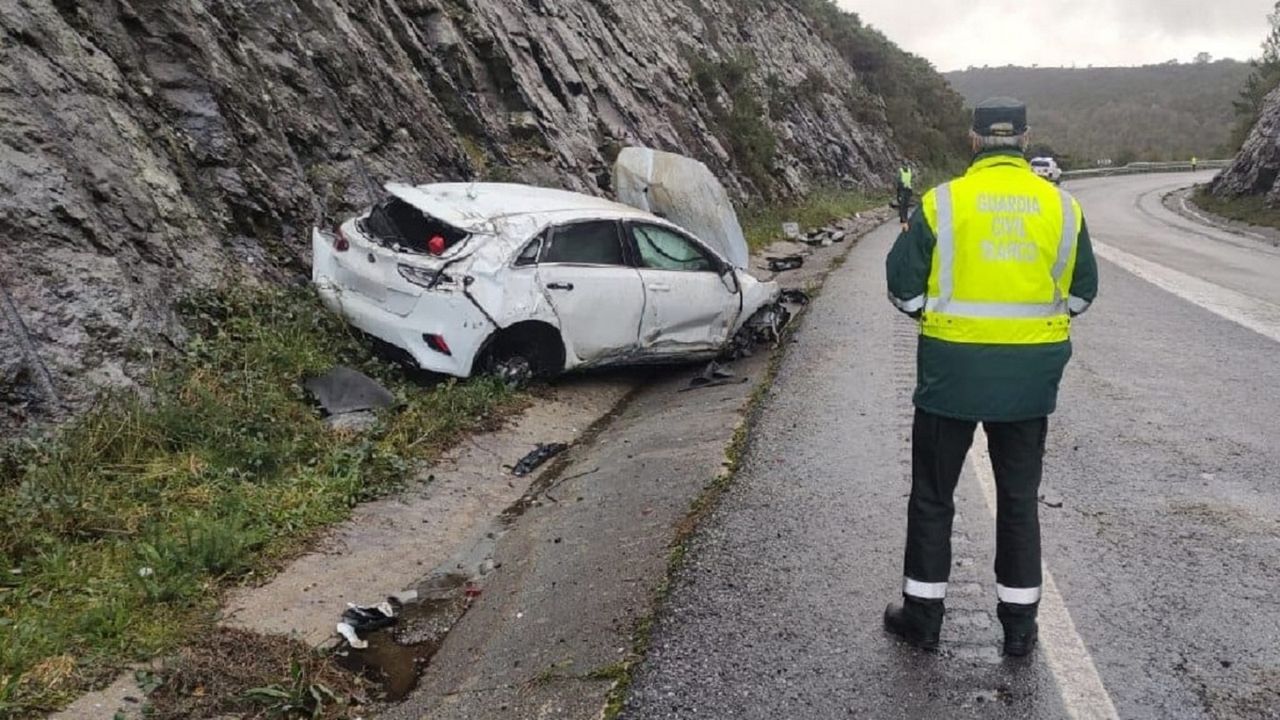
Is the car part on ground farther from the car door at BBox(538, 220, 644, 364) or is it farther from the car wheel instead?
the car door at BBox(538, 220, 644, 364)

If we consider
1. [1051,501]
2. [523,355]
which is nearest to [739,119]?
[523,355]

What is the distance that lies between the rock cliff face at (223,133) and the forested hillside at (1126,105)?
57159mm

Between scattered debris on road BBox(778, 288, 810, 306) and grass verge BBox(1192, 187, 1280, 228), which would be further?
grass verge BBox(1192, 187, 1280, 228)

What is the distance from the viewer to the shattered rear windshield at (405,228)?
7512 millimetres

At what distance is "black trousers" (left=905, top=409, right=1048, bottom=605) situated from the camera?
3709mm

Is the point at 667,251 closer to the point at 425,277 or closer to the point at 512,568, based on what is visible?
the point at 425,277

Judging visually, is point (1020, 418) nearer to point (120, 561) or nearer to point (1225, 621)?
point (1225, 621)

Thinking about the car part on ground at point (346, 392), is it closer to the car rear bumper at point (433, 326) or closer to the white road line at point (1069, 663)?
Answer: the car rear bumper at point (433, 326)

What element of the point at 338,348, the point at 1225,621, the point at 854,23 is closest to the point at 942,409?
the point at 1225,621

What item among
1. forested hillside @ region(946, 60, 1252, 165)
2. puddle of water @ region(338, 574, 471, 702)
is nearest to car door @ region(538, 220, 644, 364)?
puddle of water @ region(338, 574, 471, 702)

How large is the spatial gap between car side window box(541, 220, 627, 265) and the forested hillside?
207 ft

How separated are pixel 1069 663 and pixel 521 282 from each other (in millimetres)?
4906

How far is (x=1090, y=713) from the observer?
3.35 m

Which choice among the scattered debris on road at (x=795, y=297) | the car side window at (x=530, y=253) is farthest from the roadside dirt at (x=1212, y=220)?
the car side window at (x=530, y=253)
